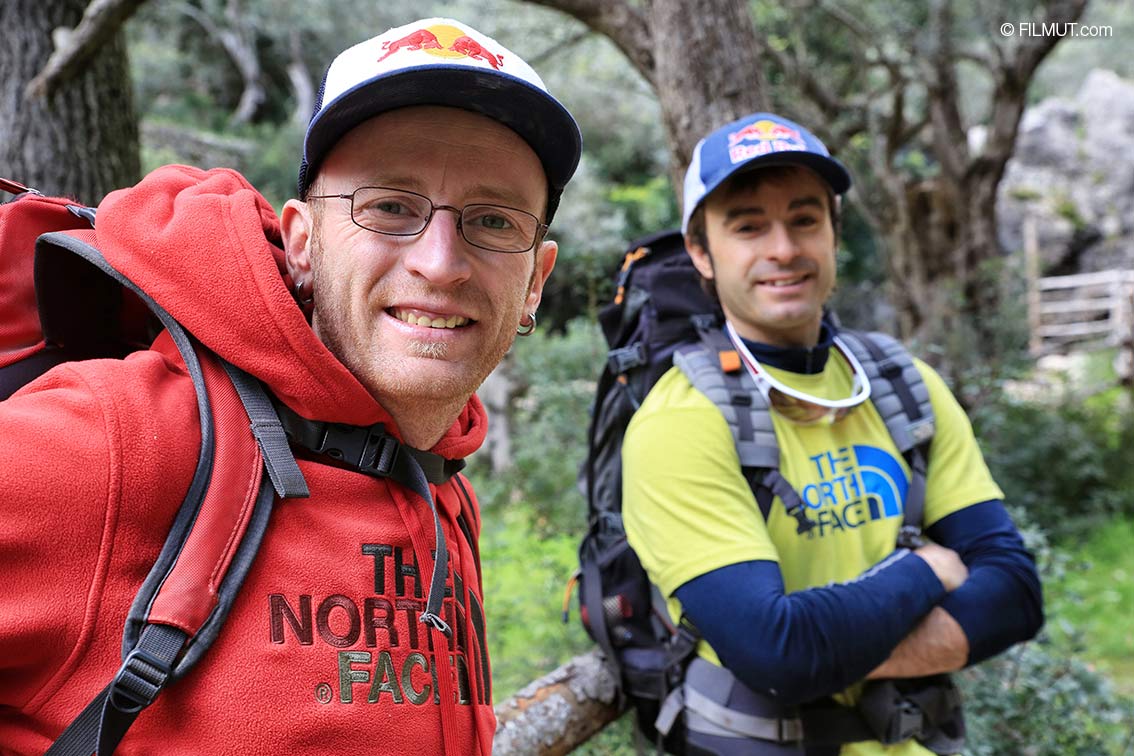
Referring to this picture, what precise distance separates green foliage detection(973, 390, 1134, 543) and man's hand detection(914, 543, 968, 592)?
14.5ft

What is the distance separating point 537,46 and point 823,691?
1032cm

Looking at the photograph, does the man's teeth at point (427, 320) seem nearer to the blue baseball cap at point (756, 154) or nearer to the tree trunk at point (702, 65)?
the blue baseball cap at point (756, 154)

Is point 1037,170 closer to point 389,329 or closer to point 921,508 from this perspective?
point 921,508

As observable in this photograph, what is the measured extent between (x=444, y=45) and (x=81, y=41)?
243 cm

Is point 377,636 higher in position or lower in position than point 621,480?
higher

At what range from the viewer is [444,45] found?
1370mm

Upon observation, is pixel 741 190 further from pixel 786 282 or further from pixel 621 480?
pixel 621 480

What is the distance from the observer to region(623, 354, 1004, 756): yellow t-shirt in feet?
7.41

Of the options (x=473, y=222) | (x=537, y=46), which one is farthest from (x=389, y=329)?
(x=537, y=46)

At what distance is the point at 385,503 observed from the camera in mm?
1423

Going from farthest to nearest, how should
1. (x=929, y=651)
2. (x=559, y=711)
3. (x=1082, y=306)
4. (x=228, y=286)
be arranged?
1. (x=1082, y=306)
2. (x=559, y=711)
3. (x=929, y=651)
4. (x=228, y=286)

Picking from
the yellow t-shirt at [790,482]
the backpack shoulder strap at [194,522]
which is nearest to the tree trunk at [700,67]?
the yellow t-shirt at [790,482]

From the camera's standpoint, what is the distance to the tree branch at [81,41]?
303 centimetres

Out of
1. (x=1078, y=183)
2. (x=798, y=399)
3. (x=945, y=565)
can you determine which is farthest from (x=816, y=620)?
(x=1078, y=183)
